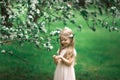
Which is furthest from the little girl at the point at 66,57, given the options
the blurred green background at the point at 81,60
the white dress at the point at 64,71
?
the blurred green background at the point at 81,60

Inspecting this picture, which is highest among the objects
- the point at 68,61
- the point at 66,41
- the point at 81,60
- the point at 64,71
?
the point at 66,41

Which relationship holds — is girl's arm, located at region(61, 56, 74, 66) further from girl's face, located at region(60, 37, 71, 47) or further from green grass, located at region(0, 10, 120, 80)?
green grass, located at region(0, 10, 120, 80)

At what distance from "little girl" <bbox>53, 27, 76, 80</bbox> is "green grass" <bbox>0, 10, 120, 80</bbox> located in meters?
2.83

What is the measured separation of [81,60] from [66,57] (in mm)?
4149

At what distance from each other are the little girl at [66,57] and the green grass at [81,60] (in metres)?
2.83

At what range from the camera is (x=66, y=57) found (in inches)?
306

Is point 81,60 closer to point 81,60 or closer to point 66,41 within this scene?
point 81,60

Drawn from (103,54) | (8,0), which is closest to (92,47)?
(103,54)

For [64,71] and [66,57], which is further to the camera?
[64,71]

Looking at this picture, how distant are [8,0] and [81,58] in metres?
3.78

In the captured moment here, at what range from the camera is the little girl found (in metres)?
7.75

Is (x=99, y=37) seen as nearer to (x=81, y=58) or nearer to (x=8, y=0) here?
(x=81, y=58)

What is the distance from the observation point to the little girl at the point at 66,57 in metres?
7.75

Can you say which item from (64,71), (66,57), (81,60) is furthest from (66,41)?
(81,60)
